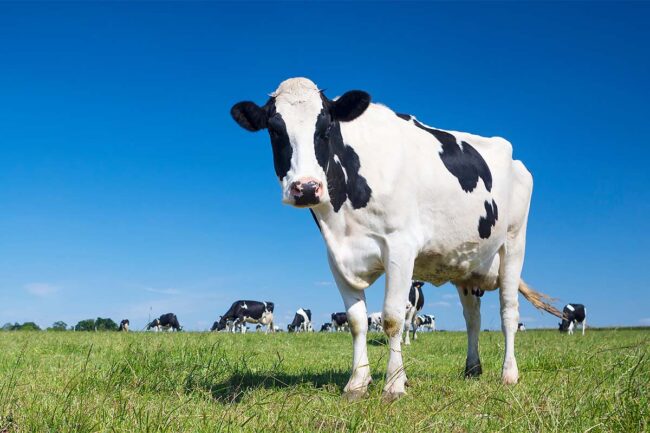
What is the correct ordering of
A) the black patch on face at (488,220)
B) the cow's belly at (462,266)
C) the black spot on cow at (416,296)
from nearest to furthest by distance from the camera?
the cow's belly at (462,266) < the black patch on face at (488,220) < the black spot on cow at (416,296)

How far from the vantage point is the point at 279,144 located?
6074mm

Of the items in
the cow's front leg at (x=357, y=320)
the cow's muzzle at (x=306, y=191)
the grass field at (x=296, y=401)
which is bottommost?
the grass field at (x=296, y=401)

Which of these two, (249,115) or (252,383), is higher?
(249,115)

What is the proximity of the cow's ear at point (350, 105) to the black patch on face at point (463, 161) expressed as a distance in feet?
4.20

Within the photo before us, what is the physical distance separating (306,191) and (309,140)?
61cm

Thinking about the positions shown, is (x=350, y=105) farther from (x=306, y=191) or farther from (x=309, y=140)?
(x=306, y=191)

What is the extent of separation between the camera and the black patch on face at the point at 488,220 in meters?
7.49

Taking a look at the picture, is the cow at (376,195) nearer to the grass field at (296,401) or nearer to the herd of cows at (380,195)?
the herd of cows at (380,195)

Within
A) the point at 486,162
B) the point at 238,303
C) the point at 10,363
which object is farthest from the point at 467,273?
the point at 238,303

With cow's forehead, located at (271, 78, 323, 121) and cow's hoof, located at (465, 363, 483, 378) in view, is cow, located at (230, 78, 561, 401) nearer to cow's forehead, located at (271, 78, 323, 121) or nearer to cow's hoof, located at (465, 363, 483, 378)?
cow's forehead, located at (271, 78, 323, 121)

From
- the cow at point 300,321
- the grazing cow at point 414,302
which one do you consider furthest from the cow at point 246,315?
the grazing cow at point 414,302

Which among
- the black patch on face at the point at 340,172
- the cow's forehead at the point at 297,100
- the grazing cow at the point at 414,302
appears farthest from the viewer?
the grazing cow at the point at 414,302

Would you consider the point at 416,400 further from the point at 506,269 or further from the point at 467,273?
the point at 506,269

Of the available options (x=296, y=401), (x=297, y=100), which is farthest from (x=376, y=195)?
(x=296, y=401)
